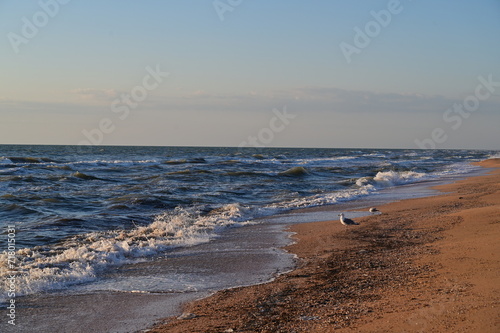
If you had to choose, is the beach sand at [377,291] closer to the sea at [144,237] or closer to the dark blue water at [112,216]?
the sea at [144,237]

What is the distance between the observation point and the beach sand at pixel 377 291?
15.1ft

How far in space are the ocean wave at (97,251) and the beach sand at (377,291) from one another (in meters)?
2.30

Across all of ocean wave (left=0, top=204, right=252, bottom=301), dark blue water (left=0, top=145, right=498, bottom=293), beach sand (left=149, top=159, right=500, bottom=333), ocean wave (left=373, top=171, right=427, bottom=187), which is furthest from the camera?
ocean wave (left=373, top=171, right=427, bottom=187)

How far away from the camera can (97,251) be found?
862 centimetres

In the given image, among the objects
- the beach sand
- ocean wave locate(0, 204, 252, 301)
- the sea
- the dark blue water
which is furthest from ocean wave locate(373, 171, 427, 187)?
the beach sand

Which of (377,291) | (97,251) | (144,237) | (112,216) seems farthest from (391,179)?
(377,291)

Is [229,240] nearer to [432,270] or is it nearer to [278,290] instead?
[278,290]

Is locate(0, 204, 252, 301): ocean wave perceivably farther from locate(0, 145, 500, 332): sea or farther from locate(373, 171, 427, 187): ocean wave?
locate(373, 171, 427, 187): ocean wave

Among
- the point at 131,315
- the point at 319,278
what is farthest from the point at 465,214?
the point at 131,315

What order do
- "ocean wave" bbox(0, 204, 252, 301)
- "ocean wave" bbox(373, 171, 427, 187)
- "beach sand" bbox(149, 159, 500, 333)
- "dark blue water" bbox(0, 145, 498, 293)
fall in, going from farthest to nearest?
1. "ocean wave" bbox(373, 171, 427, 187)
2. "dark blue water" bbox(0, 145, 498, 293)
3. "ocean wave" bbox(0, 204, 252, 301)
4. "beach sand" bbox(149, 159, 500, 333)

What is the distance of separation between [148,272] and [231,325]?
2961 mm

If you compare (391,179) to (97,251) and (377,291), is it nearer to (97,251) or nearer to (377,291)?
(97,251)

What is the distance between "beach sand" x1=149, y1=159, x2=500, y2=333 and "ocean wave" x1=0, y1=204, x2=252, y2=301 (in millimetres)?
2300

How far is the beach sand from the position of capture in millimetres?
4613
